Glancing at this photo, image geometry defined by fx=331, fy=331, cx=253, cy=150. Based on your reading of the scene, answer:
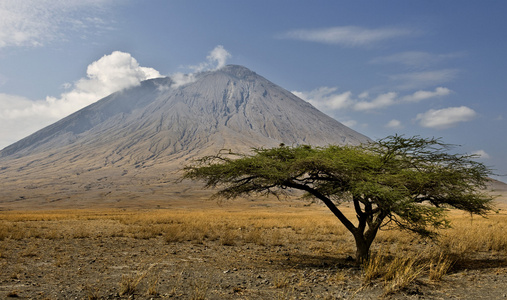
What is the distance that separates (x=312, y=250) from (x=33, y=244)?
518 inches

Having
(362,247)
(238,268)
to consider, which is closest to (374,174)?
(362,247)

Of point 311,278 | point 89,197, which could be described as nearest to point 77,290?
point 311,278

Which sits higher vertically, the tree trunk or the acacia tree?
the acacia tree

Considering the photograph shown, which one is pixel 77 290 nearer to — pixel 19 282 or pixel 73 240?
pixel 19 282

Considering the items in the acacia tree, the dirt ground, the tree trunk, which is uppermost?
the acacia tree

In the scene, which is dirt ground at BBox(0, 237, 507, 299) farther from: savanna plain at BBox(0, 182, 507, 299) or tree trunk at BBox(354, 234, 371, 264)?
tree trunk at BBox(354, 234, 371, 264)

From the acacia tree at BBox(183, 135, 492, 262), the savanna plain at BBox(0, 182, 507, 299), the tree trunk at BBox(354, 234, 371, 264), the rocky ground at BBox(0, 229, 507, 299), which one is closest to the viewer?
the rocky ground at BBox(0, 229, 507, 299)

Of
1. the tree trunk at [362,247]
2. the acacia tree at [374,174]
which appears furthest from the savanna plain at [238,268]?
the acacia tree at [374,174]

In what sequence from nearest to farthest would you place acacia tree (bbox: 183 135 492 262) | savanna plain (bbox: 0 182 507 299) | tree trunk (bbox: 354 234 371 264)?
savanna plain (bbox: 0 182 507 299), acacia tree (bbox: 183 135 492 262), tree trunk (bbox: 354 234 371 264)

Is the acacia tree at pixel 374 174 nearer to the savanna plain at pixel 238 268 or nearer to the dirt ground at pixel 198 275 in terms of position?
the savanna plain at pixel 238 268

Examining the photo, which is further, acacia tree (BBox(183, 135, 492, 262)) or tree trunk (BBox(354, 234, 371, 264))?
tree trunk (BBox(354, 234, 371, 264))

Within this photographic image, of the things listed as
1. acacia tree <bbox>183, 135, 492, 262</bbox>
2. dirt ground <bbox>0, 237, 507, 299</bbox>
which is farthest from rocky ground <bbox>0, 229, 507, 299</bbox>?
acacia tree <bbox>183, 135, 492, 262</bbox>

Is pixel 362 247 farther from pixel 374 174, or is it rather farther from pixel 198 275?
pixel 198 275

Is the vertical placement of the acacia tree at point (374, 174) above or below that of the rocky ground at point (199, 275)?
above
